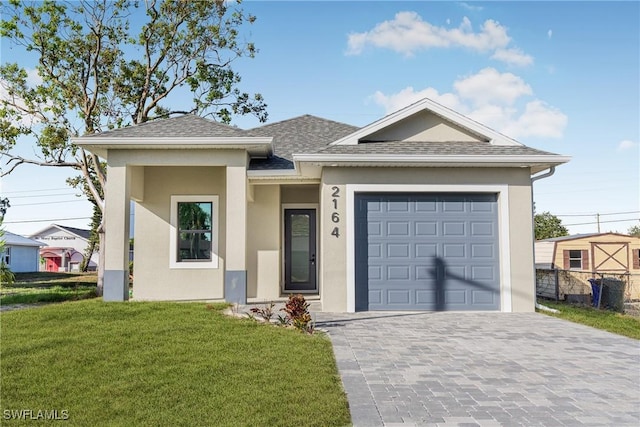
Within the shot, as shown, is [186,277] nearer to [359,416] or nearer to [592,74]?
[359,416]

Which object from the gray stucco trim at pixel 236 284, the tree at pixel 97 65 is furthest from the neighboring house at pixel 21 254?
the gray stucco trim at pixel 236 284

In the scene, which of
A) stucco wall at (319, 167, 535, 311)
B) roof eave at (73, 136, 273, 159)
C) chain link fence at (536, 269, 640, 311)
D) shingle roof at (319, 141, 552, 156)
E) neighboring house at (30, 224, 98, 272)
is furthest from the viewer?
neighboring house at (30, 224, 98, 272)

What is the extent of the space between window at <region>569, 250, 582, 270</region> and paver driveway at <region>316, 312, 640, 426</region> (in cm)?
1967

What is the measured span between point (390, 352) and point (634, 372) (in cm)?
297

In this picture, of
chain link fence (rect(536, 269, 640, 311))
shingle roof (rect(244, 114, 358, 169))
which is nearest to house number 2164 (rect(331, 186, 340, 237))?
shingle roof (rect(244, 114, 358, 169))

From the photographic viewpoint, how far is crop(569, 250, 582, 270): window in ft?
84.9

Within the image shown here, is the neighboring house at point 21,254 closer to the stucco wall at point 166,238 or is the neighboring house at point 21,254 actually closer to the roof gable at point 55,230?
the roof gable at point 55,230

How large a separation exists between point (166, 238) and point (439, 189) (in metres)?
7.21

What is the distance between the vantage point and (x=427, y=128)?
11258mm

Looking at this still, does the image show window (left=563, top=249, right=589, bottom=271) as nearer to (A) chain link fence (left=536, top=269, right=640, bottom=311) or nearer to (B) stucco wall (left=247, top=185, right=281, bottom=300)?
(A) chain link fence (left=536, top=269, right=640, bottom=311)

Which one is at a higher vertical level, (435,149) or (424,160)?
(435,149)

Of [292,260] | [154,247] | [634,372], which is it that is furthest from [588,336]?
[154,247]

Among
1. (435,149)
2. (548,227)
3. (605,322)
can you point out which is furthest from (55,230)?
(548,227)

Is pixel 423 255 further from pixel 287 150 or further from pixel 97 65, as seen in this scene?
pixel 97 65
